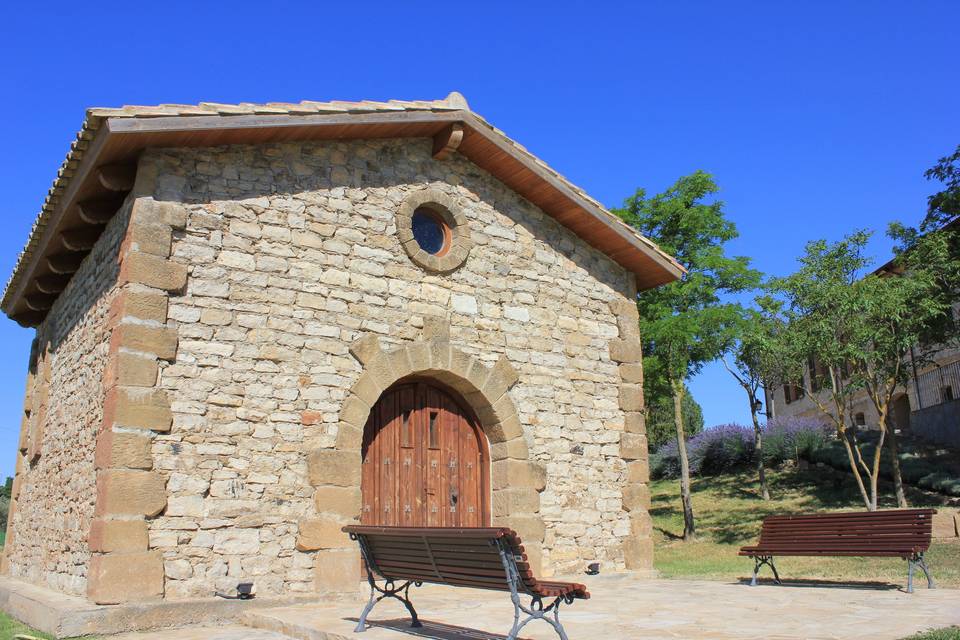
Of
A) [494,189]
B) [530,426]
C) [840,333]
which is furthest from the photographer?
[840,333]

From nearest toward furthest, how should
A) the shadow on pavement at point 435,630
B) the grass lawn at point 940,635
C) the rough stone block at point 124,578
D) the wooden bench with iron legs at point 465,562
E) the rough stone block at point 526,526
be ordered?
1. the grass lawn at point 940,635
2. the wooden bench with iron legs at point 465,562
3. the shadow on pavement at point 435,630
4. the rough stone block at point 124,578
5. the rough stone block at point 526,526

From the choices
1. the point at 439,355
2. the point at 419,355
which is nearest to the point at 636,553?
the point at 439,355

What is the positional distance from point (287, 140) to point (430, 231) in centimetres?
202

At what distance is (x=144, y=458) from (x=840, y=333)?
1316 centimetres

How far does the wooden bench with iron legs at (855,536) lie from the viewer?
7.90 meters

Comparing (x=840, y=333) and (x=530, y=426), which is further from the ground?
(x=840, y=333)

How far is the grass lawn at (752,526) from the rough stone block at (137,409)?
700cm

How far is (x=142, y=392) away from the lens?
24.1 feet

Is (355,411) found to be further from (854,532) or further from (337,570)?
(854,532)

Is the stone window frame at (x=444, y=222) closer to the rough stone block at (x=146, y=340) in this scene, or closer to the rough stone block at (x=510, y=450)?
the rough stone block at (x=510, y=450)

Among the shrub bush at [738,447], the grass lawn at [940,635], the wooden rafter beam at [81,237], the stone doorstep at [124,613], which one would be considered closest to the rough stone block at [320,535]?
the stone doorstep at [124,613]

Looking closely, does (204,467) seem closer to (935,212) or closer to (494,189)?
(494,189)

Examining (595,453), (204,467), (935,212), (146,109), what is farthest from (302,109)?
(935,212)

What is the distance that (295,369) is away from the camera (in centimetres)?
830
